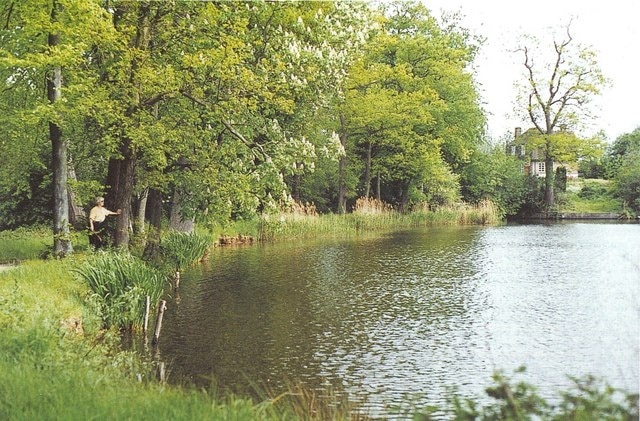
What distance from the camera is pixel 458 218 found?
132 feet

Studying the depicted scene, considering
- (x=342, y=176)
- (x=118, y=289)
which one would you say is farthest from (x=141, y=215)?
(x=342, y=176)

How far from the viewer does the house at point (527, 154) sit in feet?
170

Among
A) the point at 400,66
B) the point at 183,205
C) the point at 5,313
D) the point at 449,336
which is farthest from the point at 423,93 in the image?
the point at 5,313

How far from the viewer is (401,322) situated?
12.6m

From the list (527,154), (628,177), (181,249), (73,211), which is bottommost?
(181,249)

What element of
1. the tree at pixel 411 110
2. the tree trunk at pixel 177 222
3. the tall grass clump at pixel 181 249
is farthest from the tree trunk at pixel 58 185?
the tree at pixel 411 110

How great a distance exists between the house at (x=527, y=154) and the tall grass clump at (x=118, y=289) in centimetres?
4309

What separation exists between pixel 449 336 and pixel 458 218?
2927 centimetres

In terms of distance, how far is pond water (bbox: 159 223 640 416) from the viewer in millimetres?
9086

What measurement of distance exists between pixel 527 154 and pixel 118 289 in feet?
153

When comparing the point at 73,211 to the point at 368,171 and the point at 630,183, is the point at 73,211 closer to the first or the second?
the point at 368,171

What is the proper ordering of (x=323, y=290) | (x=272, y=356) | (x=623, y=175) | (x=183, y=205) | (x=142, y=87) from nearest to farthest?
1. (x=272, y=356)
2. (x=142, y=87)
3. (x=323, y=290)
4. (x=183, y=205)
5. (x=623, y=175)

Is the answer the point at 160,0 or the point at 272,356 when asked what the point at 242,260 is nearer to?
the point at 160,0

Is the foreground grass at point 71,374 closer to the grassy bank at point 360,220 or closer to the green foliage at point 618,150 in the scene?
the grassy bank at point 360,220
